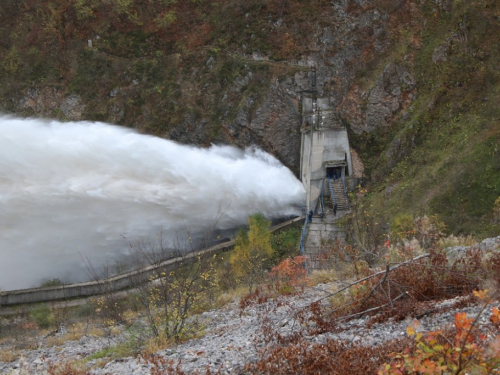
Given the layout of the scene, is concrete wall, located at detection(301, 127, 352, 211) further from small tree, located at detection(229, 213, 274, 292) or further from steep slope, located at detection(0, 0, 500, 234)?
small tree, located at detection(229, 213, 274, 292)

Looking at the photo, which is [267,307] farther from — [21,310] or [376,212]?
[21,310]

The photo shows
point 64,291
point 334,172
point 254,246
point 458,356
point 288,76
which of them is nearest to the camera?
point 458,356

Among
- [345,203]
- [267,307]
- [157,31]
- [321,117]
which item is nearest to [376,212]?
[345,203]

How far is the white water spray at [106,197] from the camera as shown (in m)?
22.1

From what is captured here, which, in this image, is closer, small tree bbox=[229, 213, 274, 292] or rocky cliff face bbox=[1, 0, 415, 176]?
small tree bbox=[229, 213, 274, 292]

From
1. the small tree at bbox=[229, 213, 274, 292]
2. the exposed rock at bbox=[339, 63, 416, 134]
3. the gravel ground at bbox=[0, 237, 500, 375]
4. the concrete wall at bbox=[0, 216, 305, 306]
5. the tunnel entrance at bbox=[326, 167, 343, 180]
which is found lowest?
the concrete wall at bbox=[0, 216, 305, 306]

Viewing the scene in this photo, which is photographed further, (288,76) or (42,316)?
(288,76)

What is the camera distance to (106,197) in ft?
74.5

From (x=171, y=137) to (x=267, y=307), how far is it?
20608 millimetres

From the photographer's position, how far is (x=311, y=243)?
22.1 m

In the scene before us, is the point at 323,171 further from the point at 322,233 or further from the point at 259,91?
the point at 259,91

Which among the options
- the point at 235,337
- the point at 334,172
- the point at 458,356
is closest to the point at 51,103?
the point at 334,172

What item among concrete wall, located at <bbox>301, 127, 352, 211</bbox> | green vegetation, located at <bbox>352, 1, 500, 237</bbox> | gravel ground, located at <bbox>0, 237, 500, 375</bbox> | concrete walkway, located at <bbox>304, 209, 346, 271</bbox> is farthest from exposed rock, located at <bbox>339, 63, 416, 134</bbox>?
gravel ground, located at <bbox>0, 237, 500, 375</bbox>

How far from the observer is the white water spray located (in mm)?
22109
